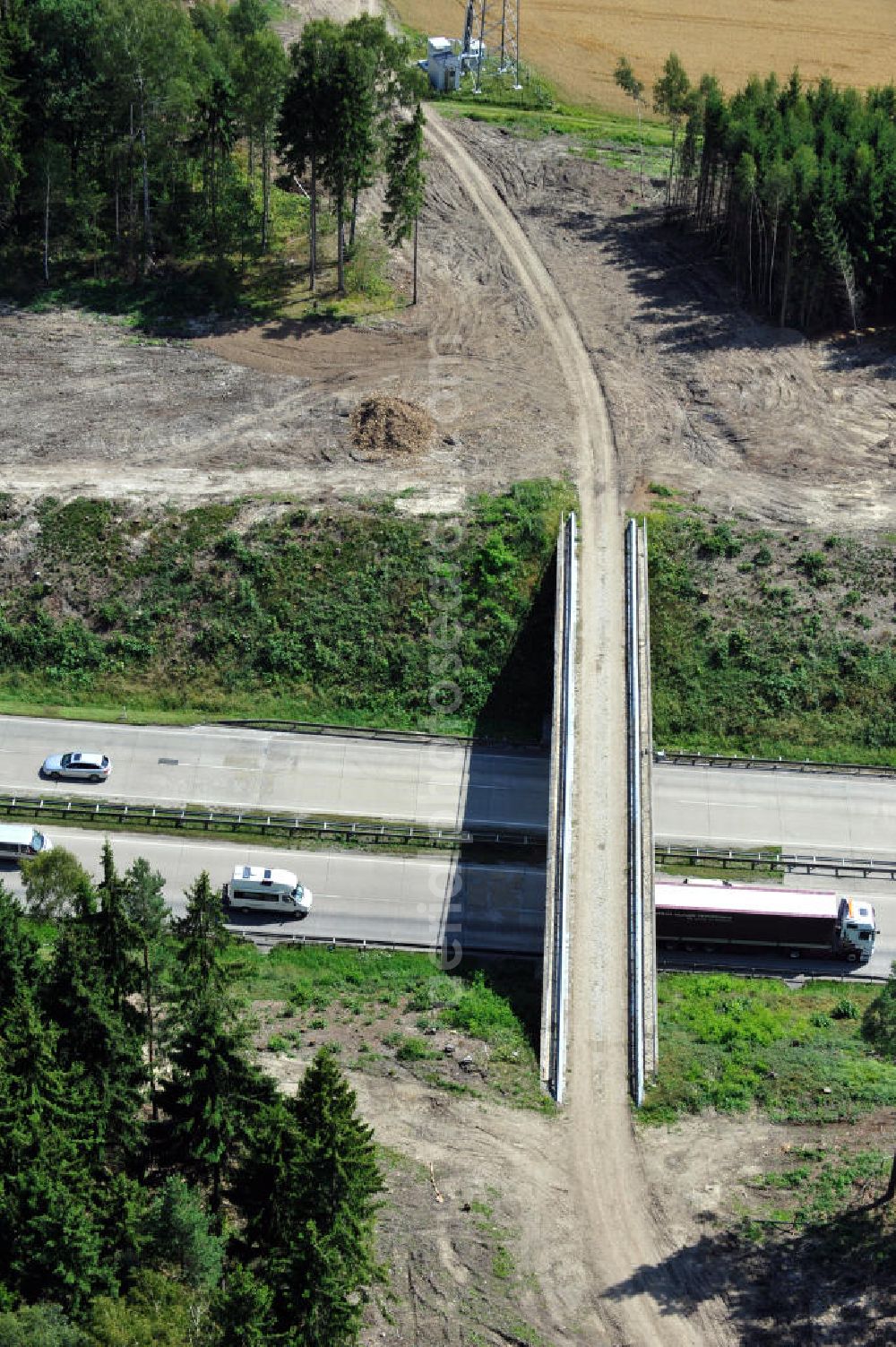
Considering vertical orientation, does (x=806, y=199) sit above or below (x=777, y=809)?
above

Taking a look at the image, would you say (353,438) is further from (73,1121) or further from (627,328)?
(73,1121)

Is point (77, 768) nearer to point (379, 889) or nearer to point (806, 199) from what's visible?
point (379, 889)

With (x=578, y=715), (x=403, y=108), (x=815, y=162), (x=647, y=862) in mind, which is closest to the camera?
(x=647, y=862)

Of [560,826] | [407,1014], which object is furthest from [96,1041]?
[560,826]

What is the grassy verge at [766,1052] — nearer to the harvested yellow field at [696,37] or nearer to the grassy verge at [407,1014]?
the grassy verge at [407,1014]

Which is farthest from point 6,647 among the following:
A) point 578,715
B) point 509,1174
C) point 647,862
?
point 509,1174

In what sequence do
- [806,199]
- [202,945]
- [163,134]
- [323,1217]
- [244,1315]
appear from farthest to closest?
[163,134], [806,199], [202,945], [323,1217], [244,1315]
